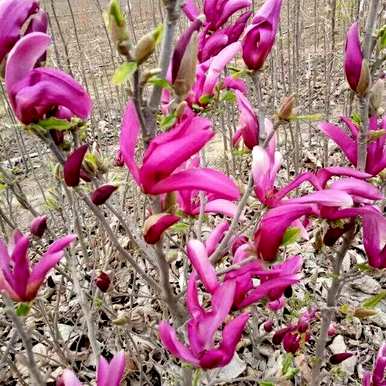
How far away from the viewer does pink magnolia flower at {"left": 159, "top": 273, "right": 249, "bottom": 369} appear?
68cm

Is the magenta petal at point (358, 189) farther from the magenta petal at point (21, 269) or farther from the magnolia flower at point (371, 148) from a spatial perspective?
the magenta petal at point (21, 269)

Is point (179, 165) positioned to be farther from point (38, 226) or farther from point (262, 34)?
point (38, 226)

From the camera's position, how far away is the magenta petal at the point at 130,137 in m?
0.63

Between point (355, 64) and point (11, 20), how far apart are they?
53cm

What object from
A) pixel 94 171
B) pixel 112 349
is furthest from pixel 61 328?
pixel 94 171

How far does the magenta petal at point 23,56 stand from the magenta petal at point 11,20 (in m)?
0.05

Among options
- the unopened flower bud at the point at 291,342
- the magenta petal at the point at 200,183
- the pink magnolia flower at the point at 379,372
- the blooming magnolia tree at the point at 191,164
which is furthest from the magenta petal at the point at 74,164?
the pink magnolia flower at the point at 379,372

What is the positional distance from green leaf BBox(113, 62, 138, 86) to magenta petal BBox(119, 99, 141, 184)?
0.27ft

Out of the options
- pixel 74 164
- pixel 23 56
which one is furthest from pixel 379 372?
pixel 23 56

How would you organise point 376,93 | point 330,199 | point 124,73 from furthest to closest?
1. point 376,93
2. point 330,199
3. point 124,73

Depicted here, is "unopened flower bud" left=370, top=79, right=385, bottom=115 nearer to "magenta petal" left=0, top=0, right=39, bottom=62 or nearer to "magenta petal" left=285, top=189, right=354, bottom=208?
"magenta petal" left=285, top=189, right=354, bottom=208

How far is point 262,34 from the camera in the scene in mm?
748

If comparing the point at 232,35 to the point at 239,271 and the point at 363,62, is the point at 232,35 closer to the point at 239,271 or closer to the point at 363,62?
the point at 363,62

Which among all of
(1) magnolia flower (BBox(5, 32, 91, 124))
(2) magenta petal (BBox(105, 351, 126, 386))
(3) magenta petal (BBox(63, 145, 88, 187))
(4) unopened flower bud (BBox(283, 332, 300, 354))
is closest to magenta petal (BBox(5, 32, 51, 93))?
(1) magnolia flower (BBox(5, 32, 91, 124))
